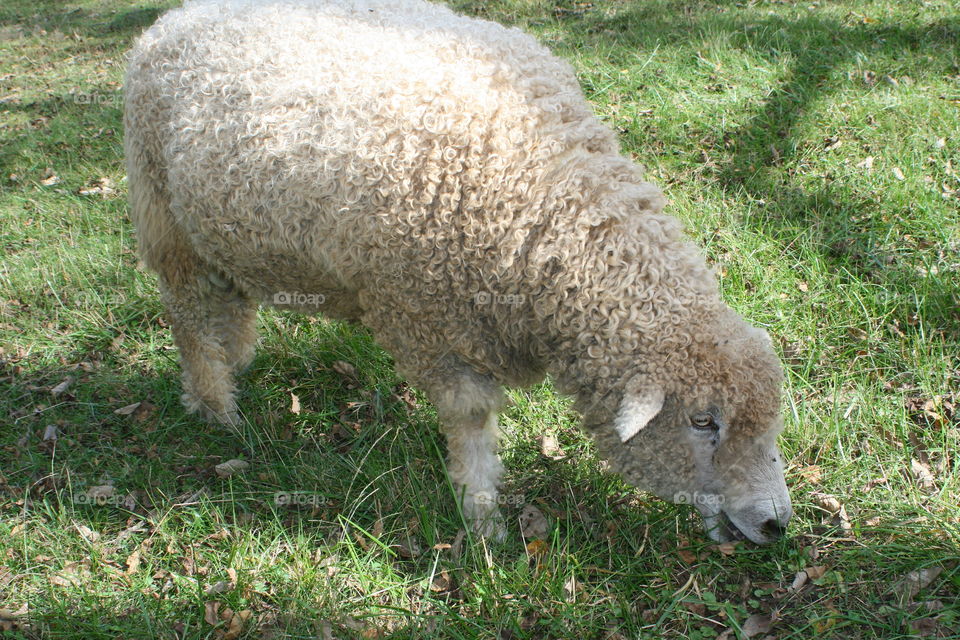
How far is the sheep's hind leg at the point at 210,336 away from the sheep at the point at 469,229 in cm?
61

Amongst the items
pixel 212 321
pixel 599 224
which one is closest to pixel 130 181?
pixel 212 321

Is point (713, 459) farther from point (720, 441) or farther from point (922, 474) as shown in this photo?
point (922, 474)

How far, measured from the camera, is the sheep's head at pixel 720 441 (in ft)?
8.64

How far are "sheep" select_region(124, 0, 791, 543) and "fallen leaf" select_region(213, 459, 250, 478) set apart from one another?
3.61 ft

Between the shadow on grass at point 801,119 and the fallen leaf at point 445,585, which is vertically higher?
the shadow on grass at point 801,119

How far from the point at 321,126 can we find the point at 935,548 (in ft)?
10.0

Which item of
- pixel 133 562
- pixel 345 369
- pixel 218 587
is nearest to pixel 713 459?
pixel 218 587

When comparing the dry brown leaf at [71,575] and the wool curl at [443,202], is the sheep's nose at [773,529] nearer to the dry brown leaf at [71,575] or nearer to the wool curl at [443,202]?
the wool curl at [443,202]

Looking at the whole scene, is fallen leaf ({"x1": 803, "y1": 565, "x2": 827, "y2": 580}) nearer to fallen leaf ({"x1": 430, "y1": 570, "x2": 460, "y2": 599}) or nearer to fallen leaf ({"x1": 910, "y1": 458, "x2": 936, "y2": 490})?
fallen leaf ({"x1": 910, "y1": 458, "x2": 936, "y2": 490})

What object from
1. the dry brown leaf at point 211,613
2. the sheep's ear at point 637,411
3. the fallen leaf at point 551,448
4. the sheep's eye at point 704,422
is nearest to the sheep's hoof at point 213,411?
the dry brown leaf at point 211,613

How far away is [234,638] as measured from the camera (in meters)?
2.98

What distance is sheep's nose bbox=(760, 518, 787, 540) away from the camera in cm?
284

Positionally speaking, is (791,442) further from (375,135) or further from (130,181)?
(130,181)

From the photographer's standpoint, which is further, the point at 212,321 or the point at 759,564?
the point at 212,321
